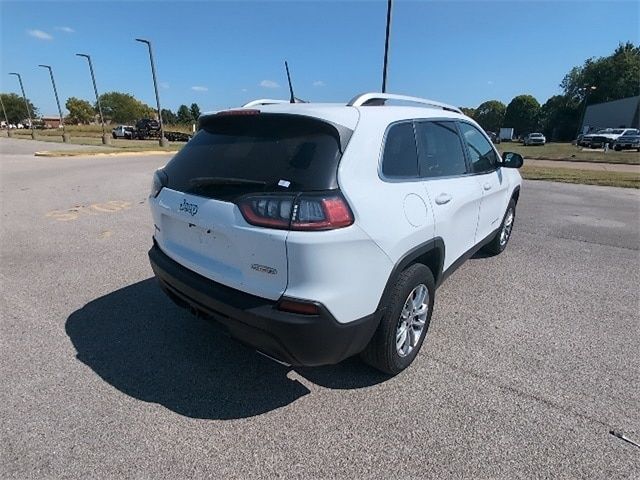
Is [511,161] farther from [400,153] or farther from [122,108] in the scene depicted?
[122,108]

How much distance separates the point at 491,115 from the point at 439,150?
134 meters

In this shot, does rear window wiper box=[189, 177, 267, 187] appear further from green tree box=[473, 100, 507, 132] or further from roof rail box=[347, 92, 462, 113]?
green tree box=[473, 100, 507, 132]

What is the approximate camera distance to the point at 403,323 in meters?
2.68

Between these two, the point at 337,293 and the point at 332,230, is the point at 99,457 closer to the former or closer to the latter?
the point at 337,293

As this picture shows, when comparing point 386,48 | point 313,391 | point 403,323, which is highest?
point 386,48

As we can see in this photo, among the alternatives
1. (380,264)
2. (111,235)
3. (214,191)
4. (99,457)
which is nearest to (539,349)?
(380,264)

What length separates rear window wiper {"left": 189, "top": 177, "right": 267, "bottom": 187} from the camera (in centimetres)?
220

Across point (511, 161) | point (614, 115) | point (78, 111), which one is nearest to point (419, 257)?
point (511, 161)

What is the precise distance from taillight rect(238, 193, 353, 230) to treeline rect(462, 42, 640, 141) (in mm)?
75061

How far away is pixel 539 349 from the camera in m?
3.09

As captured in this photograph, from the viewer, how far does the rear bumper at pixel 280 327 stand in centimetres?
205

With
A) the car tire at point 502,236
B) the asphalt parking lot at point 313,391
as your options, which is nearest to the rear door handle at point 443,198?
the asphalt parking lot at point 313,391

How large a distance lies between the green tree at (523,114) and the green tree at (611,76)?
10.5 meters

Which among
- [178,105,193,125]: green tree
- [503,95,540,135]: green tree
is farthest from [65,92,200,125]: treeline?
[503,95,540,135]: green tree
